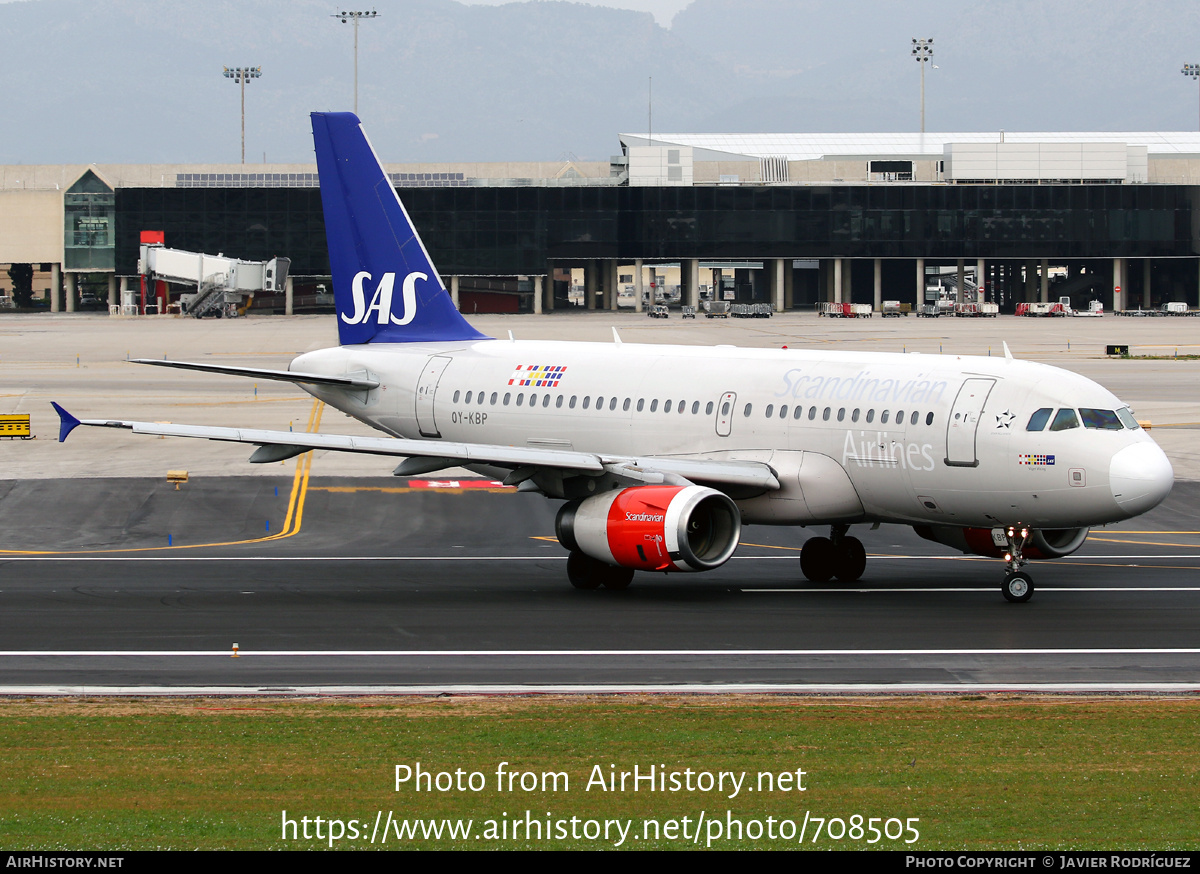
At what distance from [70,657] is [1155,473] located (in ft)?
64.4

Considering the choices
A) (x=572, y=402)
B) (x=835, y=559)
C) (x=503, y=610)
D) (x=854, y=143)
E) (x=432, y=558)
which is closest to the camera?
(x=503, y=610)

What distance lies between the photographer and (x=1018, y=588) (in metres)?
30.0

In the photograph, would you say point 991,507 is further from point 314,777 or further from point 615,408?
point 314,777

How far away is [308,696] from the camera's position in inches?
871

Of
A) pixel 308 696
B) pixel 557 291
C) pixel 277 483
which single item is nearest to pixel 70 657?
pixel 308 696

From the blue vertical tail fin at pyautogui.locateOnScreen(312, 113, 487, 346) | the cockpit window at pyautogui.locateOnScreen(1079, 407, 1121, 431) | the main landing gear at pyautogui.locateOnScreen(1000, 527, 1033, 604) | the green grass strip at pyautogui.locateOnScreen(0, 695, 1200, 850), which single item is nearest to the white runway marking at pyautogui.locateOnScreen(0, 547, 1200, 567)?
the main landing gear at pyautogui.locateOnScreen(1000, 527, 1033, 604)

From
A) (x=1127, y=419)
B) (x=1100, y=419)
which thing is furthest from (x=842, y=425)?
(x=1127, y=419)

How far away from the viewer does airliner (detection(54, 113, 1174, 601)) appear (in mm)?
28828

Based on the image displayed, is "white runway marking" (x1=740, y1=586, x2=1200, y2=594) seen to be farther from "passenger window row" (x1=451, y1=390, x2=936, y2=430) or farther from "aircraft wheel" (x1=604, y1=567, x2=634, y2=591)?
"passenger window row" (x1=451, y1=390, x2=936, y2=430)

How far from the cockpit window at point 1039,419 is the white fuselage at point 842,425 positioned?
0.30ft

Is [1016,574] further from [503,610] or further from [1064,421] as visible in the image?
[503,610]

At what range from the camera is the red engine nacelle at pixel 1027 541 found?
31016 mm

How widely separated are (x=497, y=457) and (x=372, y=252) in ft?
37.0

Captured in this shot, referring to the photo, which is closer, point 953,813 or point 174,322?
point 953,813
